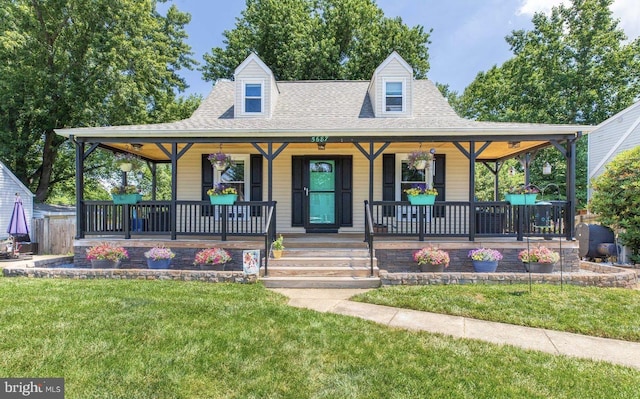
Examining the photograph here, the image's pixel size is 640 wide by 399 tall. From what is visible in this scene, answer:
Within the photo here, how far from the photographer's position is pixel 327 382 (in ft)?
9.16

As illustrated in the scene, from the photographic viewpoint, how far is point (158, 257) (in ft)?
23.6

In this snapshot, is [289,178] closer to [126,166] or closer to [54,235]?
[126,166]

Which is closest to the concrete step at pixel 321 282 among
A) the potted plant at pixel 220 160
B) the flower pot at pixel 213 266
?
the flower pot at pixel 213 266

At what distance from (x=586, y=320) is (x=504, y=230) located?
371cm

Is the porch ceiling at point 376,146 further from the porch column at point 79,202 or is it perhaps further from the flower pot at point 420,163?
the flower pot at point 420,163

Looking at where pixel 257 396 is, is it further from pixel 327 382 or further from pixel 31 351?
pixel 31 351

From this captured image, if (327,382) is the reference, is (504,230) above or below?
above

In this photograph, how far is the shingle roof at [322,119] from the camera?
7.57m

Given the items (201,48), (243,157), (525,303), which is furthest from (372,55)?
(525,303)

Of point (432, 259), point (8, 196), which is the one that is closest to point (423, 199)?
point (432, 259)

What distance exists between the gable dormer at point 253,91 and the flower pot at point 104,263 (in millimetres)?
5064

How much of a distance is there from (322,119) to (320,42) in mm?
11858

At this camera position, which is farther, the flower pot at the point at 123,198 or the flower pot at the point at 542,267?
the flower pot at the point at 123,198

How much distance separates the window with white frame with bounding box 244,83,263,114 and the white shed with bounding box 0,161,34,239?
9.19 metres
